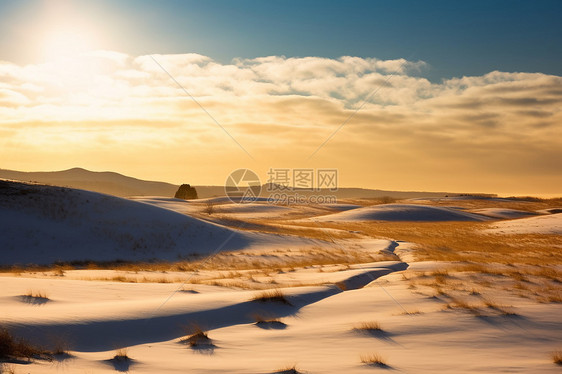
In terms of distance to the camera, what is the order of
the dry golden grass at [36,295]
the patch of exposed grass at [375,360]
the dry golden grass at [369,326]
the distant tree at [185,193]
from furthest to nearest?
1. the distant tree at [185,193]
2. the dry golden grass at [36,295]
3. the dry golden grass at [369,326]
4. the patch of exposed grass at [375,360]

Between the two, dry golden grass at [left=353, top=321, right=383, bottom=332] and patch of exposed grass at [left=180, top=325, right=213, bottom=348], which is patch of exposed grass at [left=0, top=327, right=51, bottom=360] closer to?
patch of exposed grass at [left=180, top=325, right=213, bottom=348]

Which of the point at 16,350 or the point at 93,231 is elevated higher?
the point at 16,350

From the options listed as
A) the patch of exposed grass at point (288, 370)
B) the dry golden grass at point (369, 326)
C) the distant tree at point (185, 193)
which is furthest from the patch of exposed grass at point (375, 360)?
the distant tree at point (185, 193)

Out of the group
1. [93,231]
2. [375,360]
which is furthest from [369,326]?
[93,231]

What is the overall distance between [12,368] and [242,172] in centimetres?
4518

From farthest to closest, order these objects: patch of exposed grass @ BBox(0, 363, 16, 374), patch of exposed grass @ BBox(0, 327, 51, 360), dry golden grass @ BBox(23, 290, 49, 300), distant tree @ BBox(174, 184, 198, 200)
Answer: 1. distant tree @ BBox(174, 184, 198, 200)
2. dry golden grass @ BBox(23, 290, 49, 300)
3. patch of exposed grass @ BBox(0, 327, 51, 360)
4. patch of exposed grass @ BBox(0, 363, 16, 374)

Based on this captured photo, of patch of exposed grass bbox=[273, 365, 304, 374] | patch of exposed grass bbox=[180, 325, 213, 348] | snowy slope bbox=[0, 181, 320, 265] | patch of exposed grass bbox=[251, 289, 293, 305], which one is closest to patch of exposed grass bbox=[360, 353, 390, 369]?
patch of exposed grass bbox=[273, 365, 304, 374]

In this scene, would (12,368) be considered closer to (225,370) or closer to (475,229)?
(225,370)

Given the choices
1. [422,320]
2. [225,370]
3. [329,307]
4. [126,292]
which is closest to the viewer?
[225,370]

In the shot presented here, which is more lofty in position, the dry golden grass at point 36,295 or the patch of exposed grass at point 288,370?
the patch of exposed grass at point 288,370

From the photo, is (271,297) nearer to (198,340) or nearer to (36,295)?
(198,340)

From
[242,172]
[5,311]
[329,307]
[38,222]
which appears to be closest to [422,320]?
[329,307]

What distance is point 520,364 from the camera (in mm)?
7230

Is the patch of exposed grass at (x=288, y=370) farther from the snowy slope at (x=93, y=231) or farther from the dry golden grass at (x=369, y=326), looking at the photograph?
the snowy slope at (x=93, y=231)
